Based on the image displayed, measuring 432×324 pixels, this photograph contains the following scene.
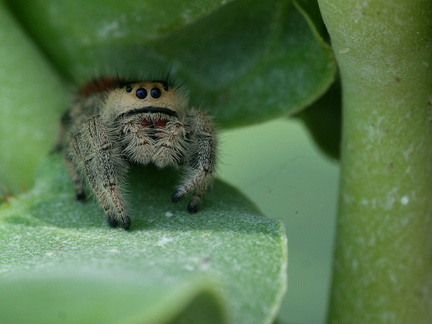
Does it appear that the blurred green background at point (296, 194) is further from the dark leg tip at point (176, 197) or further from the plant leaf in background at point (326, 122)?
the dark leg tip at point (176, 197)

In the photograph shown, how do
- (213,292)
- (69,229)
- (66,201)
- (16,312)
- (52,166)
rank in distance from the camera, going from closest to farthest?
(213,292)
(16,312)
(69,229)
(66,201)
(52,166)

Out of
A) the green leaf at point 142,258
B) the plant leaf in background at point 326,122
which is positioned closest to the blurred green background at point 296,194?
the plant leaf in background at point 326,122

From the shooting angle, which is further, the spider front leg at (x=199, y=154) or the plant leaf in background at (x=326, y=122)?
the plant leaf in background at (x=326, y=122)

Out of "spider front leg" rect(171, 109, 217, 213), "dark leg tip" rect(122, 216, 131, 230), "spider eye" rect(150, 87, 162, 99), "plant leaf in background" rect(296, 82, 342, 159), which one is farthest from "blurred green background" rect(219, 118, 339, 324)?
"dark leg tip" rect(122, 216, 131, 230)

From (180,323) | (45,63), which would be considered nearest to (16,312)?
(180,323)

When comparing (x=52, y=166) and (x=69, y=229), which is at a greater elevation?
(x=69, y=229)

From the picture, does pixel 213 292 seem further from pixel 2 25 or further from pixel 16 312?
pixel 2 25
